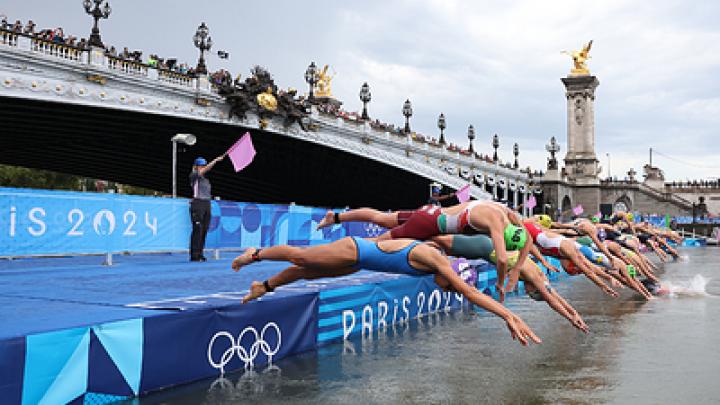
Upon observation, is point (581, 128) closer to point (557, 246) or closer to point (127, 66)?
point (127, 66)

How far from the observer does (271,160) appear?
58.3 m

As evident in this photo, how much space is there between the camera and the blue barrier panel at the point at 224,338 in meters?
6.46

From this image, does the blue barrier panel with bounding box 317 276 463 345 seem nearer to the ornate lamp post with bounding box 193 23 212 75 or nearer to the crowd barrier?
the crowd barrier

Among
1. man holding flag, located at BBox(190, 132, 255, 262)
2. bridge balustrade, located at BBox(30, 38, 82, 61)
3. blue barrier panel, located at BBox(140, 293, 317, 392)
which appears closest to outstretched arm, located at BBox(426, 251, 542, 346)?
blue barrier panel, located at BBox(140, 293, 317, 392)

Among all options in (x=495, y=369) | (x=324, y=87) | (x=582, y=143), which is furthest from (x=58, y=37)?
(x=582, y=143)

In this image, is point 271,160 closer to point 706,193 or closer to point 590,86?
point 590,86

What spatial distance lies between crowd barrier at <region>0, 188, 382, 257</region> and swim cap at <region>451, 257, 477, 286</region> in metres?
7.76

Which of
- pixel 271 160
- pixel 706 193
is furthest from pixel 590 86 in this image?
pixel 271 160

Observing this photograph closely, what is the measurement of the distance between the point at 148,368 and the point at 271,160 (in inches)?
2069

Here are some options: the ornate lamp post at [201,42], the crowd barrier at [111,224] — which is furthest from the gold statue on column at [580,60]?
the crowd barrier at [111,224]

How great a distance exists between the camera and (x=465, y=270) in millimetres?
14789

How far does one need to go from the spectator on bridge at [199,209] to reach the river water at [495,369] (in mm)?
7139

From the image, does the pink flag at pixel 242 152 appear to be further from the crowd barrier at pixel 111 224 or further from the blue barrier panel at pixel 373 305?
the blue barrier panel at pixel 373 305

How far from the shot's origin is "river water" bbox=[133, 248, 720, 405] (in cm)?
638
